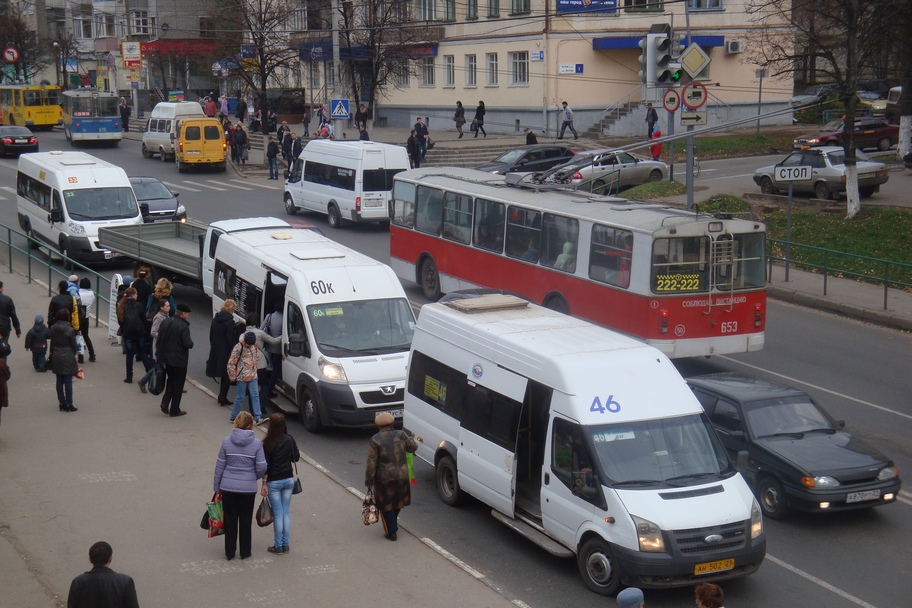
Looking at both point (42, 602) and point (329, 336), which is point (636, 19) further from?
point (42, 602)

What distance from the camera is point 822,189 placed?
100 ft

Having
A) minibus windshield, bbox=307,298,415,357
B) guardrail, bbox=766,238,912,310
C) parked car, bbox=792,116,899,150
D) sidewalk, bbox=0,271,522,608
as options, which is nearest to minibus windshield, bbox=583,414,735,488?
sidewalk, bbox=0,271,522,608

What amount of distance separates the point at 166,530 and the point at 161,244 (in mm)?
13195

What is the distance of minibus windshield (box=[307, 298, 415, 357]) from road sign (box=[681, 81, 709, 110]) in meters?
9.19

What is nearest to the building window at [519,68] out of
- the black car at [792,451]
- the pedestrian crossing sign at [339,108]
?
the pedestrian crossing sign at [339,108]

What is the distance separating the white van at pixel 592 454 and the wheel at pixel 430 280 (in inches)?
403

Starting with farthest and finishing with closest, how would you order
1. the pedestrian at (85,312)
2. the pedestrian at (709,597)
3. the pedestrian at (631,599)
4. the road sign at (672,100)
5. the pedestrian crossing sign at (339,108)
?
1. the pedestrian crossing sign at (339,108)
2. the road sign at (672,100)
3. the pedestrian at (85,312)
4. the pedestrian at (709,597)
5. the pedestrian at (631,599)

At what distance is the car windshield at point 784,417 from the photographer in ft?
39.1

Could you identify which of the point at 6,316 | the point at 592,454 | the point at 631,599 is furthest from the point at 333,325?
the point at 631,599

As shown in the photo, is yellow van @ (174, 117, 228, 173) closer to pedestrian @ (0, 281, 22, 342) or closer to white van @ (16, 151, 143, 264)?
white van @ (16, 151, 143, 264)

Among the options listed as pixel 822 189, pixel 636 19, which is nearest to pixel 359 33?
pixel 636 19

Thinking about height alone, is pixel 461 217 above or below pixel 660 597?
above

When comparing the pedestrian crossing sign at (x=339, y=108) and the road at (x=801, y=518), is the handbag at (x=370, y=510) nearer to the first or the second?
the road at (x=801, y=518)

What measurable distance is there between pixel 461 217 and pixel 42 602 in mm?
13392
